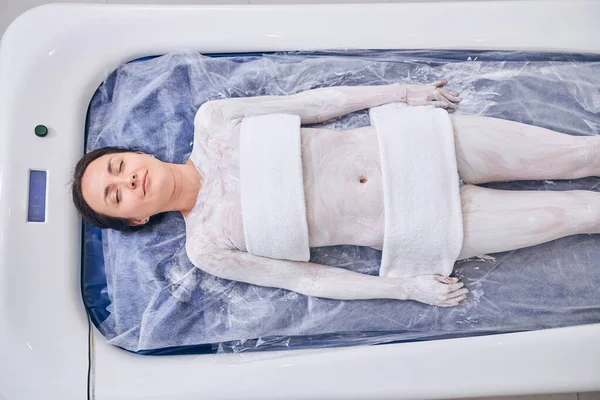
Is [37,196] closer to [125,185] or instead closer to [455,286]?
[125,185]

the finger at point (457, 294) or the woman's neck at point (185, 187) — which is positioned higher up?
the woman's neck at point (185, 187)

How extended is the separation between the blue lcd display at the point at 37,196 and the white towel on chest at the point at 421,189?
2.77 feet

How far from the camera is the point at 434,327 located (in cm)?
134

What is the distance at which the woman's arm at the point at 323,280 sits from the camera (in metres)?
1.32

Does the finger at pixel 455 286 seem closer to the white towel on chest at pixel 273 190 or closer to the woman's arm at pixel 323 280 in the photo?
the woman's arm at pixel 323 280

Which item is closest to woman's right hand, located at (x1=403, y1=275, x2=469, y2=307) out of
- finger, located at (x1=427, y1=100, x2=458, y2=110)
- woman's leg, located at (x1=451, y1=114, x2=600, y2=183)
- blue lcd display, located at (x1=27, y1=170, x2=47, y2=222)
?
woman's leg, located at (x1=451, y1=114, x2=600, y2=183)

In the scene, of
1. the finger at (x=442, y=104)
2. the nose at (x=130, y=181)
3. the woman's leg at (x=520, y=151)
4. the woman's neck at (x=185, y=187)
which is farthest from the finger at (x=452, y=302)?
the nose at (x=130, y=181)

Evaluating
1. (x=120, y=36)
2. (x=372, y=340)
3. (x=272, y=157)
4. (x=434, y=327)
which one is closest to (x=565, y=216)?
(x=434, y=327)

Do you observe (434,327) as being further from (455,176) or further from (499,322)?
(455,176)

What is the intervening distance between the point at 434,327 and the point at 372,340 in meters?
0.16

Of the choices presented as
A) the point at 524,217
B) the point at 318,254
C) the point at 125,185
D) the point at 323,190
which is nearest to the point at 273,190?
the point at 323,190

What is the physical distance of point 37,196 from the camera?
135 cm

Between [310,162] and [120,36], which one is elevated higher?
[120,36]

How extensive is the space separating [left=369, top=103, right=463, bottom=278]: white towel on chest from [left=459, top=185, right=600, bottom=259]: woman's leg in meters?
0.05
